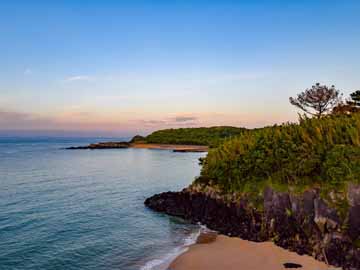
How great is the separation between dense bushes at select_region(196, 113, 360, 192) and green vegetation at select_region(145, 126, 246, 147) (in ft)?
303

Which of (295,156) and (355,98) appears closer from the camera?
(295,156)

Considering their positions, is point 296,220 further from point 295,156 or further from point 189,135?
point 189,135

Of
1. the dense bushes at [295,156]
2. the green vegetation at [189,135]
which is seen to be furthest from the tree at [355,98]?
the green vegetation at [189,135]

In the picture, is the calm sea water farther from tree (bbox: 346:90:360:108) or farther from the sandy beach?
tree (bbox: 346:90:360:108)

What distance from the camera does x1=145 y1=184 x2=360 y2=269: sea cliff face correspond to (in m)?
11.3

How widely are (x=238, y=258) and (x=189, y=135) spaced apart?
364ft

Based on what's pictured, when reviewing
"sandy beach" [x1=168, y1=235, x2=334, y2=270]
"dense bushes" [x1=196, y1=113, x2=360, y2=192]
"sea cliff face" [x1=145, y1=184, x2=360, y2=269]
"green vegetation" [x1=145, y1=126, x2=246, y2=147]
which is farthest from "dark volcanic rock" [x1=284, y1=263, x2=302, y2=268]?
"green vegetation" [x1=145, y1=126, x2=246, y2=147]

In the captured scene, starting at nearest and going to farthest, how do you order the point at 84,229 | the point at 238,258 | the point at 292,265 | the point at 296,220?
the point at 292,265 < the point at 238,258 < the point at 296,220 < the point at 84,229

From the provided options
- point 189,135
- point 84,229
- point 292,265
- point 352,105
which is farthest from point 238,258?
point 189,135

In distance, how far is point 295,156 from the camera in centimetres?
1504

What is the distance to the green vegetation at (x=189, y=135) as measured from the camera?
11705 centimetres

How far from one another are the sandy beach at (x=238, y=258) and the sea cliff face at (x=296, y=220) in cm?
54

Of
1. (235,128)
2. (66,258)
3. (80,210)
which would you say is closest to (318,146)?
(66,258)

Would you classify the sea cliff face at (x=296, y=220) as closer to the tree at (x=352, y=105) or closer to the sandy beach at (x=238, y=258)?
the sandy beach at (x=238, y=258)
